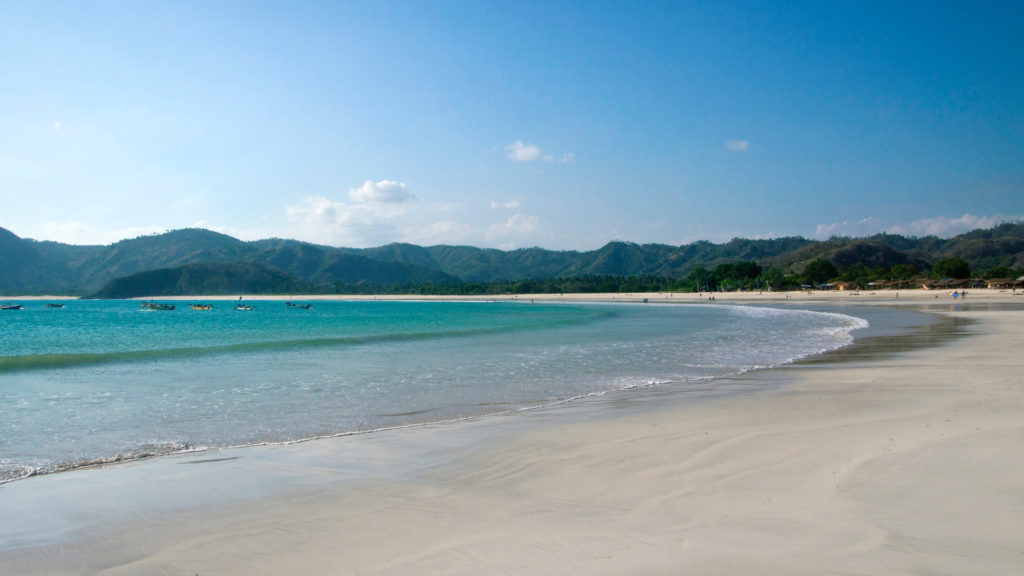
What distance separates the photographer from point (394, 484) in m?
5.30

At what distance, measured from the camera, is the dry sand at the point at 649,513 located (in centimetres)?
348

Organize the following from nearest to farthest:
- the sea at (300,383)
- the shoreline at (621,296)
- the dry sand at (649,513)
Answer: the dry sand at (649,513)
the sea at (300,383)
the shoreline at (621,296)

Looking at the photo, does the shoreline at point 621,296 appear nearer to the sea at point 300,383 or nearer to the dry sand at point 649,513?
the sea at point 300,383

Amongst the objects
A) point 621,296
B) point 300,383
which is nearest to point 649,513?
point 300,383

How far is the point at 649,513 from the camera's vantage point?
4.28 metres

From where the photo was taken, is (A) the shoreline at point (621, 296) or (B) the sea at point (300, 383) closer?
(B) the sea at point (300, 383)

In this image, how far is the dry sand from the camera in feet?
11.4

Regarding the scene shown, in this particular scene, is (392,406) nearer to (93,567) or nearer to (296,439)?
(296,439)

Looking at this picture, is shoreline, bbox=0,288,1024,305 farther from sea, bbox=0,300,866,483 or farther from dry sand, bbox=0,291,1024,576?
dry sand, bbox=0,291,1024,576

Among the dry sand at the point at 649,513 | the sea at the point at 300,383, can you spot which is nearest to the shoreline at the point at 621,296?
the sea at the point at 300,383

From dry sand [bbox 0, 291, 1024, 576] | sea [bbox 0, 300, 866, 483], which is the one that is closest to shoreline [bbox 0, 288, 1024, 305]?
sea [bbox 0, 300, 866, 483]

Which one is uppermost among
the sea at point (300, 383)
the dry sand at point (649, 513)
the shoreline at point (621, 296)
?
the shoreline at point (621, 296)

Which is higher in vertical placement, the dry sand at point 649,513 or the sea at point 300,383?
the dry sand at point 649,513

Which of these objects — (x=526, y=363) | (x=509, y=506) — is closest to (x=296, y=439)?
(x=509, y=506)
